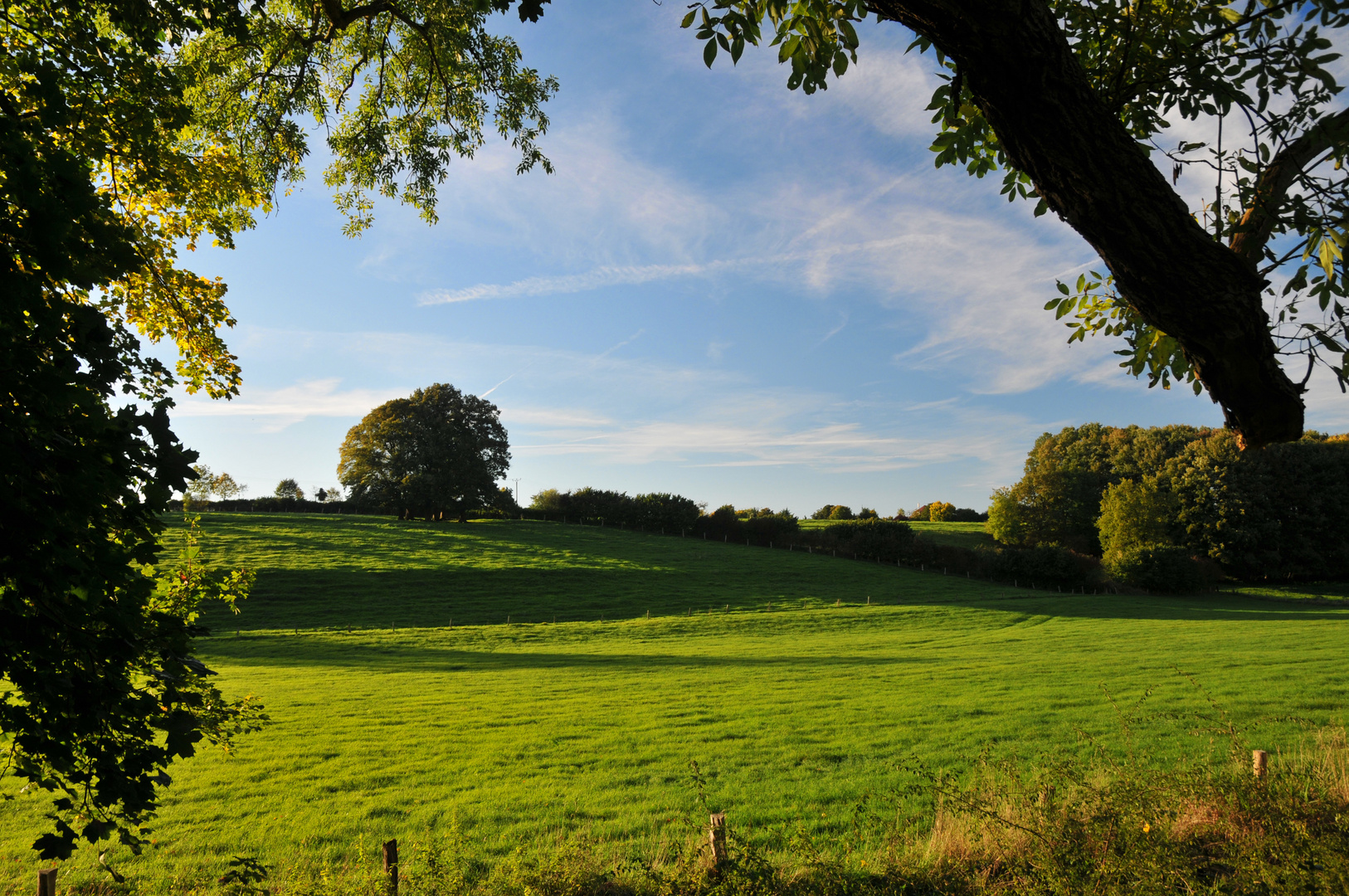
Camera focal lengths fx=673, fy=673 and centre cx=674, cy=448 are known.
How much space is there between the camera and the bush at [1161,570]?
4559cm

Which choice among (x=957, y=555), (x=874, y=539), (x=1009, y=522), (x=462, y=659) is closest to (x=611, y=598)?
(x=462, y=659)

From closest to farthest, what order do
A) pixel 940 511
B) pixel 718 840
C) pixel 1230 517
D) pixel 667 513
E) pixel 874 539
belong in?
1. pixel 718 840
2. pixel 1230 517
3. pixel 874 539
4. pixel 667 513
5. pixel 940 511

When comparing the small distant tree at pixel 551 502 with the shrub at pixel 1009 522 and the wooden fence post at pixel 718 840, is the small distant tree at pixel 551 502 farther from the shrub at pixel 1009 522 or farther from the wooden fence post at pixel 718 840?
the wooden fence post at pixel 718 840

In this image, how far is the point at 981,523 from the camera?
82750 mm

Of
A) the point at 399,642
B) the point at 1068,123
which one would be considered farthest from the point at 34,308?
the point at 399,642

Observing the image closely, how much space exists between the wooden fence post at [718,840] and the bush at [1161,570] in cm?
5134

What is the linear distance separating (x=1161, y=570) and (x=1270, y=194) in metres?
52.5

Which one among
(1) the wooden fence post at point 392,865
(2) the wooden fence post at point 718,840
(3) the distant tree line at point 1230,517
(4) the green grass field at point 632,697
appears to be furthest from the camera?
(3) the distant tree line at point 1230,517

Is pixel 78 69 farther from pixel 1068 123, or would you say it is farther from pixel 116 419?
pixel 1068 123

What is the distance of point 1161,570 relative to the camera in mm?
45688

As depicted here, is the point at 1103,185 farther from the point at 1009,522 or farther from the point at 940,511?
the point at 940,511

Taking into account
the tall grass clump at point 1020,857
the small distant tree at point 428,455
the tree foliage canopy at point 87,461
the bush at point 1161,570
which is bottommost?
the bush at point 1161,570

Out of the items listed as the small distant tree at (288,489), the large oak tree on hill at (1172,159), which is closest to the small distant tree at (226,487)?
the small distant tree at (288,489)

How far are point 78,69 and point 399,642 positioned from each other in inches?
975
